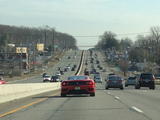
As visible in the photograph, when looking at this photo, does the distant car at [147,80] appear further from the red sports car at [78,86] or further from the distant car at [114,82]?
the red sports car at [78,86]

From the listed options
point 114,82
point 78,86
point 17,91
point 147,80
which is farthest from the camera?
point 147,80

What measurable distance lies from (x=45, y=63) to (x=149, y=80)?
13950cm

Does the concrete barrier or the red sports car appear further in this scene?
the red sports car

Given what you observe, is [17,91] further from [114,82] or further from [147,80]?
[147,80]

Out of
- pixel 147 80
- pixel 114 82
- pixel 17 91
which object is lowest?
pixel 17 91

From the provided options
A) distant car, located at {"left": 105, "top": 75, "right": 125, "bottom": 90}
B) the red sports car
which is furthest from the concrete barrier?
distant car, located at {"left": 105, "top": 75, "right": 125, "bottom": 90}

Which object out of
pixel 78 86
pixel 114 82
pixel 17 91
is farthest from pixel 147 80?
pixel 17 91

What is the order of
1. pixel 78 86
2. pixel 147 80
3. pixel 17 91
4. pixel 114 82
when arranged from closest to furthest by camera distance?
pixel 78 86 → pixel 17 91 → pixel 114 82 → pixel 147 80

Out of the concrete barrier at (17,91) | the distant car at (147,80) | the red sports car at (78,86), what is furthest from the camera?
the distant car at (147,80)

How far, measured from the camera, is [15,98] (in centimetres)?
2858

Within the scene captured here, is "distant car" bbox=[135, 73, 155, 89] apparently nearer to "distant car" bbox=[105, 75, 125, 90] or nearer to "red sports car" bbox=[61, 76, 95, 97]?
"distant car" bbox=[105, 75, 125, 90]

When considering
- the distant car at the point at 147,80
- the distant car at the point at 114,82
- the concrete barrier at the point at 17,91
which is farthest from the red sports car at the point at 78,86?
the distant car at the point at 147,80

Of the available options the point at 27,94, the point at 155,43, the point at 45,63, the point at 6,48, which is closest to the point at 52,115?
the point at 27,94

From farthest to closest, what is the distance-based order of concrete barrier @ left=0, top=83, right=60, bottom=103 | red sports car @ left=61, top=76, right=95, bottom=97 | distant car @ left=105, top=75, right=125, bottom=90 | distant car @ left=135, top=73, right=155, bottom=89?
distant car @ left=135, top=73, right=155, bottom=89 < distant car @ left=105, top=75, right=125, bottom=90 < red sports car @ left=61, top=76, right=95, bottom=97 < concrete barrier @ left=0, top=83, right=60, bottom=103
